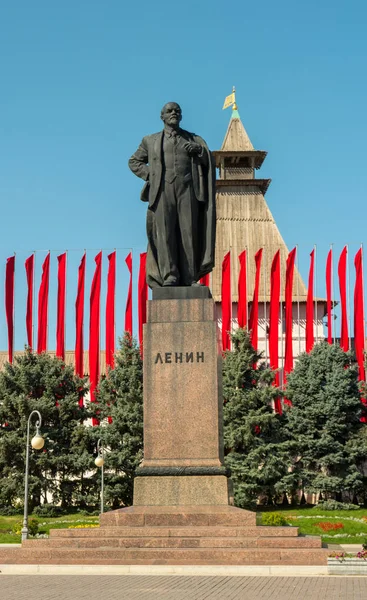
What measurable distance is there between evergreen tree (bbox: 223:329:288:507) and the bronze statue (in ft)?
77.1

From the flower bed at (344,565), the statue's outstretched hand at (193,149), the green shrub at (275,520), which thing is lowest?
the green shrub at (275,520)

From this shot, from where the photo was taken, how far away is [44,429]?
133 feet

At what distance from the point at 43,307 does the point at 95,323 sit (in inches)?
119

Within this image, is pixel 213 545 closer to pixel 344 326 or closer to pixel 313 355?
pixel 313 355

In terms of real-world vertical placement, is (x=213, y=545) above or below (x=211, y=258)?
below

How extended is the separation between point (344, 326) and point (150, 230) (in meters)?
33.1

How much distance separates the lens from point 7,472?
39781mm

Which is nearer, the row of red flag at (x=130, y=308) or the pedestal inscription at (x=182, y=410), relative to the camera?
the pedestal inscription at (x=182, y=410)

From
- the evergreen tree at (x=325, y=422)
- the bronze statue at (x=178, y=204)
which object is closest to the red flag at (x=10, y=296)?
the evergreen tree at (x=325, y=422)

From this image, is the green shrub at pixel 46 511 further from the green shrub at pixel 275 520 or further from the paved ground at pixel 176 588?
the paved ground at pixel 176 588

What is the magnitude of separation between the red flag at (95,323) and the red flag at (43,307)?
8.24 ft

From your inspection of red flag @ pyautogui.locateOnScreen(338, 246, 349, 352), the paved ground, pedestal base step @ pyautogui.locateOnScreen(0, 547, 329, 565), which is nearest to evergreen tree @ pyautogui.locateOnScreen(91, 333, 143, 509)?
red flag @ pyautogui.locateOnScreen(338, 246, 349, 352)

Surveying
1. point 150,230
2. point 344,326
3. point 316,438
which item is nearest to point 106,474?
point 316,438

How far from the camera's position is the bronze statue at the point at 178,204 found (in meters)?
15.4
